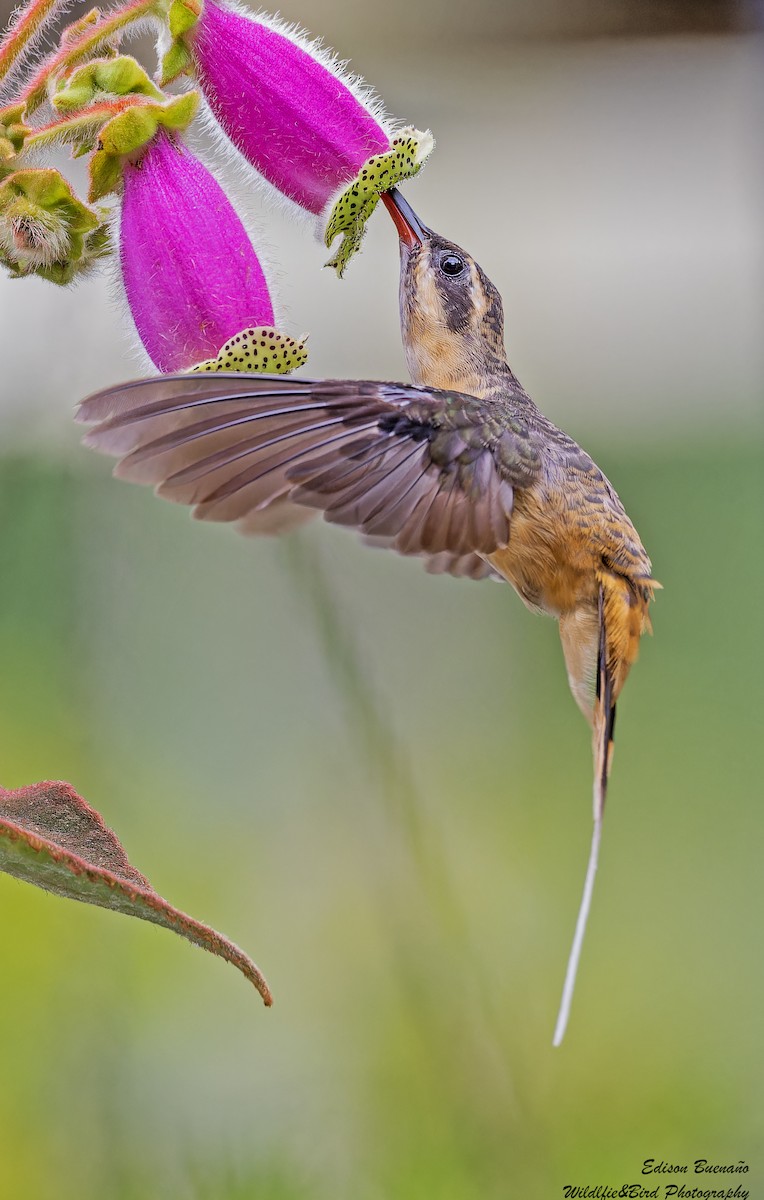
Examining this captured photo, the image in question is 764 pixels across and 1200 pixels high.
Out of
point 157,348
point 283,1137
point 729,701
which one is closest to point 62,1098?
point 283,1137

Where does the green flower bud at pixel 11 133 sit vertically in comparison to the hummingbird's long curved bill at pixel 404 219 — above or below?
→ below

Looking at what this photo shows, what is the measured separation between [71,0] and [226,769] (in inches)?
55.5

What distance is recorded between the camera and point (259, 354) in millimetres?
601

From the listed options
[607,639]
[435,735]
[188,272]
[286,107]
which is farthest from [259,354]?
[435,735]

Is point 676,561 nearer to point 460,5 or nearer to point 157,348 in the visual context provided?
point 460,5

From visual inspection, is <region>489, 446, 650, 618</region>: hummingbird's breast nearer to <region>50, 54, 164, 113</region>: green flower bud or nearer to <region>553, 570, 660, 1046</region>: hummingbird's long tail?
<region>553, 570, 660, 1046</region>: hummingbird's long tail

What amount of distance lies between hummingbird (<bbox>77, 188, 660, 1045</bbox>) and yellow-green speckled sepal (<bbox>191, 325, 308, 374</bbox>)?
0.05 metres

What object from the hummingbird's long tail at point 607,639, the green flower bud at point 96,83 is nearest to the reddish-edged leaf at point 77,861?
the hummingbird's long tail at point 607,639

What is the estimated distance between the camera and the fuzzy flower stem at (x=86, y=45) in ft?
2.11

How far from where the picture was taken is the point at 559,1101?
4.87 ft

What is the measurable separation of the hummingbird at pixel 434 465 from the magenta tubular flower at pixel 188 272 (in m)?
0.06

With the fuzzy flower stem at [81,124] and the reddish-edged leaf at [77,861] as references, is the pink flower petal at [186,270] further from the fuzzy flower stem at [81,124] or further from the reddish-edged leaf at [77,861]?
the reddish-edged leaf at [77,861]

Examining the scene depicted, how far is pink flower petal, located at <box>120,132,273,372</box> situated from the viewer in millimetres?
604

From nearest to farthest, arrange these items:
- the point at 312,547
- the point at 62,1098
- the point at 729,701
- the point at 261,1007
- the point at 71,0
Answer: the point at 71,0, the point at 62,1098, the point at 312,547, the point at 261,1007, the point at 729,701
